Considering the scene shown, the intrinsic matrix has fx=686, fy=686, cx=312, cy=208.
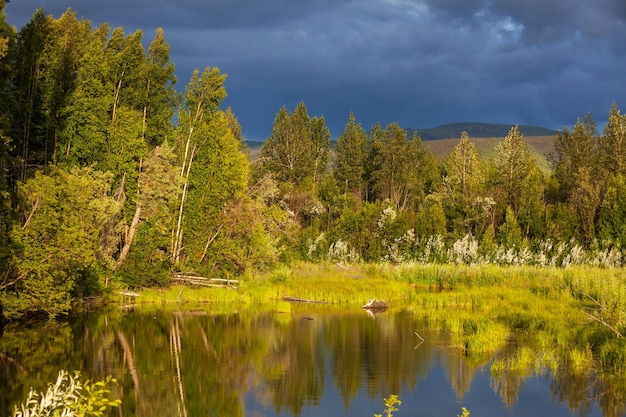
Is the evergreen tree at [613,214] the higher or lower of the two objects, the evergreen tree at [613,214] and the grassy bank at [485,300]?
the higher

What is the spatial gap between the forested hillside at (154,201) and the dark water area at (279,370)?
4.59m

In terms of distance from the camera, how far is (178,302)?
1603 inches

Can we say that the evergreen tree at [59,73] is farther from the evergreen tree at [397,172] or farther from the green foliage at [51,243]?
the evergreen tree at [397,172]

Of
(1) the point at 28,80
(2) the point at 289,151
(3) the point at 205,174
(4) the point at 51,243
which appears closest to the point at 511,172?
(2) the point at 289,151

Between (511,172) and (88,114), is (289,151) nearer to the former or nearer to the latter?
(511,172)

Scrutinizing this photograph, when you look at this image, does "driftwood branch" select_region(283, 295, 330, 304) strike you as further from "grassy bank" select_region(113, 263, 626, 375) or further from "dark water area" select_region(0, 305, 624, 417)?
"dark water area" select_region(0, 305, 624, 417)

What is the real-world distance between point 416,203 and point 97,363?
6913 centimetres

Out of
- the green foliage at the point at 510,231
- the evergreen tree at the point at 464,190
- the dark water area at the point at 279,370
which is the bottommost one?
the dark water area at the point at 279,370

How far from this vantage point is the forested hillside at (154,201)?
1250 inches

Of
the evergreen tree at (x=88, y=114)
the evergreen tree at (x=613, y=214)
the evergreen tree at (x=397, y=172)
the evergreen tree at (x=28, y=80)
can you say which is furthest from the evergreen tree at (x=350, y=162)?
the evergreen tree at (x=28, y=80)

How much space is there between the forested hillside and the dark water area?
459 cm

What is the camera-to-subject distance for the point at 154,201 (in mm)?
42906

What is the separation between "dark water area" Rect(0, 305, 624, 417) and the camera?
18.5m

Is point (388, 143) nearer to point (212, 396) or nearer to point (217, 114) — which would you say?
point (217, 114)
